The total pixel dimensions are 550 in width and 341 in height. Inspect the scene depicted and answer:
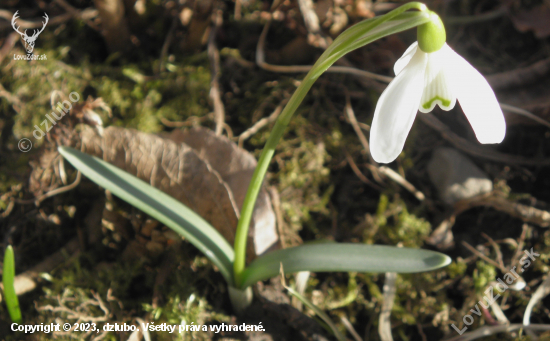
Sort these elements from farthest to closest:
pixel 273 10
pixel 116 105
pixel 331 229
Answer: pixel 273 10, pixel 116 105, pixel 331 229

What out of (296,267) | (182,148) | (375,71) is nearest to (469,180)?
(375,71)

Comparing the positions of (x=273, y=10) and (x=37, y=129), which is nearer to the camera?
(x=37, y=129)

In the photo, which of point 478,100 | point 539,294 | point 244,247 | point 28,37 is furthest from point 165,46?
point 539,294

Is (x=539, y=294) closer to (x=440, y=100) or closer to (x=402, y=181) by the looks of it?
(x=402, y=181)

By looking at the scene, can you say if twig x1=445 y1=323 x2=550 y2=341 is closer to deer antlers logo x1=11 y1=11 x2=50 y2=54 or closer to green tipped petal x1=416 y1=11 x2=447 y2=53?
green tipped petal x1=416 y1=11 x2=447 y2=53

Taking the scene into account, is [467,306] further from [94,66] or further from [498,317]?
[94,66]
